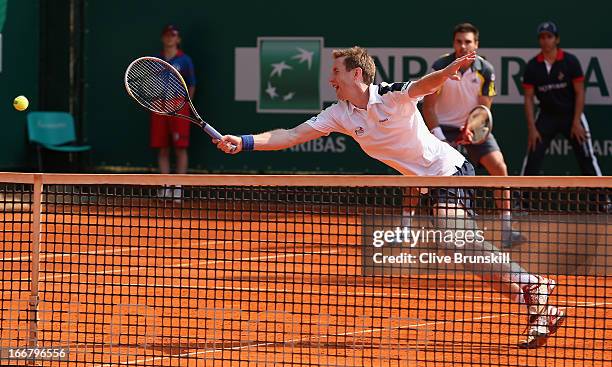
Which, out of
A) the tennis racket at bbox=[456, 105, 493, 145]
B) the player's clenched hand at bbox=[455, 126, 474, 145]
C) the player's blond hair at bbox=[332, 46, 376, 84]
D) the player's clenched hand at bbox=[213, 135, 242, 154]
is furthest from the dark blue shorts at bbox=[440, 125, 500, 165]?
the player's clenched hand at bbox=[213, 135, 242, 154]

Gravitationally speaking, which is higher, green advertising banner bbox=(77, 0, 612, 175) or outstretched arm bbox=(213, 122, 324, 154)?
green advertising banner bbox=(77, 0, 612, 175)

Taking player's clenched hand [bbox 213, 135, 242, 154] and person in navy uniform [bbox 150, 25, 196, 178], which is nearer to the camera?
player's clenched hand [bbox 213, 135, 242, 154]

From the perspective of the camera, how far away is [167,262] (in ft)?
31.4

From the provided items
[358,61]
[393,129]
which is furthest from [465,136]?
[358,61]

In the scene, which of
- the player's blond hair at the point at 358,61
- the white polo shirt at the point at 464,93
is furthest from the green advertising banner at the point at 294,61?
the player's blond hair at the point at 358,61

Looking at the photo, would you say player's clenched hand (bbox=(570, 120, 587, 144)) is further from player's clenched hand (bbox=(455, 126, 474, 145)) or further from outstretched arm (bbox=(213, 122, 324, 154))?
outstretched arm (bbox=(213, 122, 324, 154))

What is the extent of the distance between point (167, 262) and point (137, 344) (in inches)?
132

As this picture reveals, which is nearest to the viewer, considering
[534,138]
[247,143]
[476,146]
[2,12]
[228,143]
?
[228,143]

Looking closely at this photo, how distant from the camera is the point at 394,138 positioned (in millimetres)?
6320

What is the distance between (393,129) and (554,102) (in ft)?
19.2

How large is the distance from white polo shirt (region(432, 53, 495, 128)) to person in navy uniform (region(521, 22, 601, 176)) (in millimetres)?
2247

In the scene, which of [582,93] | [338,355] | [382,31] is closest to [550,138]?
[582,93]

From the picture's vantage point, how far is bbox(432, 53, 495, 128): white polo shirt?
30.5 ft

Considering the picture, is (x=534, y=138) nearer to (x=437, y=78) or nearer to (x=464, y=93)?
(x=464, y=93)
